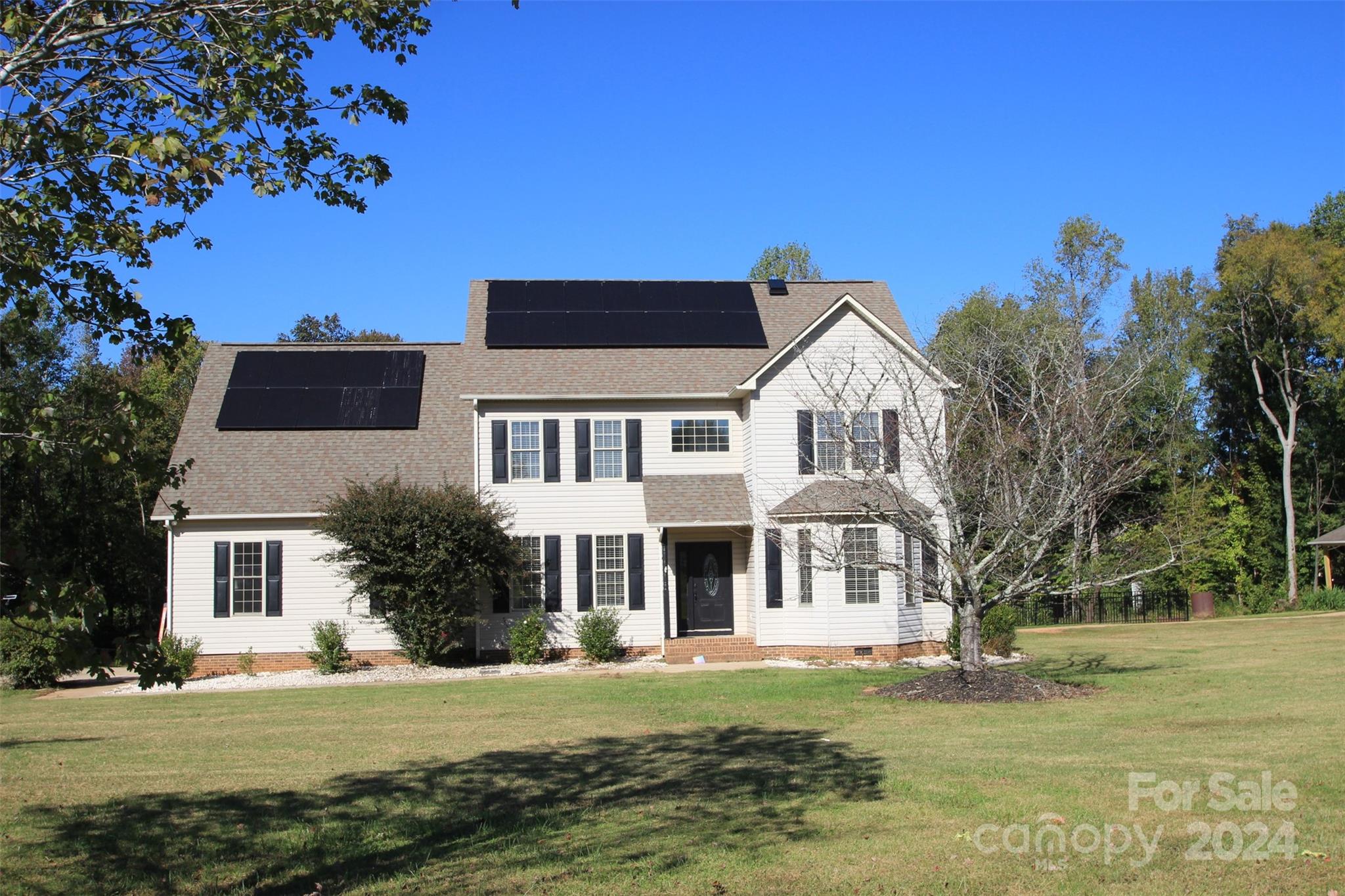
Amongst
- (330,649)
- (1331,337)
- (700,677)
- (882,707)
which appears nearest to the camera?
(882,707)

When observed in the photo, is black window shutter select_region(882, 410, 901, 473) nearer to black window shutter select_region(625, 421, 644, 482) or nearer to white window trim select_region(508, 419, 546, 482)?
black window shutter select_region(625, 421, 644, 482)

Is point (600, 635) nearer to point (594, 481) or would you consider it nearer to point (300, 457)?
point (594, 481)

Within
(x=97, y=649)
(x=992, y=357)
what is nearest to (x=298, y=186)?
(x=97, y=649)

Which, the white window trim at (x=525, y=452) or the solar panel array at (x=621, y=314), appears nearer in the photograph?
the white window trim at (x=525, y=452)

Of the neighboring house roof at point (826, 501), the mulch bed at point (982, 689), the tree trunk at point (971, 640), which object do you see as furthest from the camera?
the neighboring house roof at point (826, 501)

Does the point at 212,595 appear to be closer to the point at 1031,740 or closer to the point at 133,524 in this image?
the point at 133,524

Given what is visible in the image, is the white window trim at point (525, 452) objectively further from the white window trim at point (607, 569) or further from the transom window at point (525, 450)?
the white window trim at point (607, 569)

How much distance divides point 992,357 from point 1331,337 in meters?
28.3

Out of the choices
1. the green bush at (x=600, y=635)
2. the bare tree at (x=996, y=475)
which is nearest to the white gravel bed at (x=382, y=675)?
the green bush at (x=600, y=635)

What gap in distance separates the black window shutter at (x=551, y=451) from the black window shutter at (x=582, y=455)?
1.21 feet

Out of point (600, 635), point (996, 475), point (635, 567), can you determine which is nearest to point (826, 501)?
point (635, 567)

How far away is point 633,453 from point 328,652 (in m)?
7.79

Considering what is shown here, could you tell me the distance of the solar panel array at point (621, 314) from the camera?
27.4 m

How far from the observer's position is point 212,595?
2458 cm
